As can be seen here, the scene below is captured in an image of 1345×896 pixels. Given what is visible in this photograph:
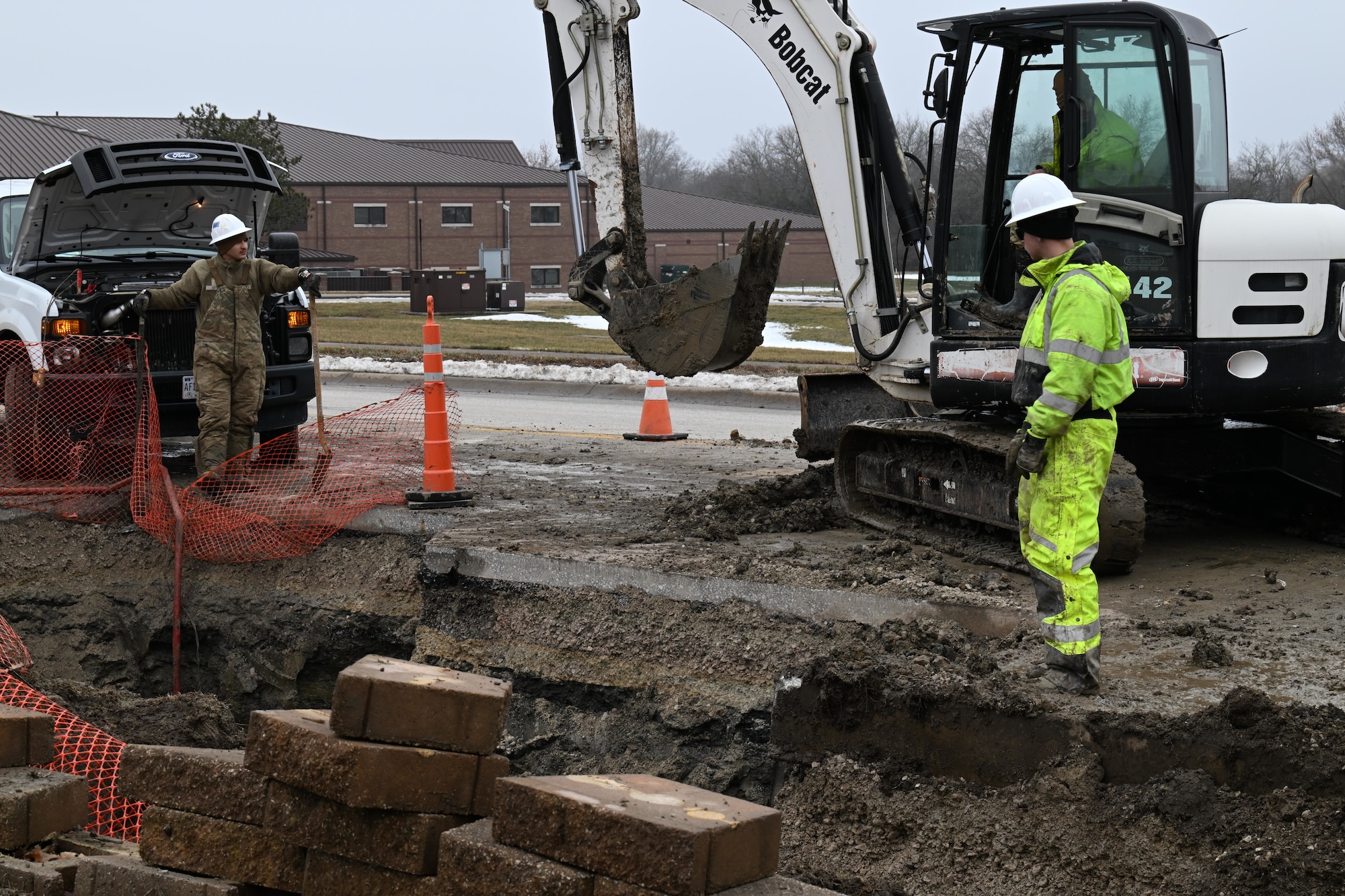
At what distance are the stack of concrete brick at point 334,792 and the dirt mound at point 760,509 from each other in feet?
11.5

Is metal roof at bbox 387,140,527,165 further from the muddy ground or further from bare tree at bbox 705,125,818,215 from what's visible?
the muddy ground

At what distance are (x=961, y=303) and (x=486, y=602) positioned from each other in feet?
10.3

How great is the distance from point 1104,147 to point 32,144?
46746 mm

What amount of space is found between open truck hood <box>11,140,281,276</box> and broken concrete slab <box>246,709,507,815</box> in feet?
21.8

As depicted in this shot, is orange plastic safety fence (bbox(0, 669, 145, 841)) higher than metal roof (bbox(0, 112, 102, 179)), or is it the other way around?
metal roof (bbox(0, 112, 102, 179))

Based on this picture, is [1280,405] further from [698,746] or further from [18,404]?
[18,404]

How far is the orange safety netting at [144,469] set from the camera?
26.4ft

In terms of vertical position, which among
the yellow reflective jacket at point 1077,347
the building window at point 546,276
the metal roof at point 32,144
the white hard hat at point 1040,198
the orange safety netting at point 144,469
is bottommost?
the orange safety netting at point 144,469

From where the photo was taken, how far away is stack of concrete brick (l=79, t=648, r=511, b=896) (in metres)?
4.00

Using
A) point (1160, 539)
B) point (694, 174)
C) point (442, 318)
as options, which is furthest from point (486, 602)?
point (694, 174)

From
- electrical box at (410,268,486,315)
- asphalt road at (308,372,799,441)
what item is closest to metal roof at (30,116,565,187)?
electrical box at (410,268,486,315)

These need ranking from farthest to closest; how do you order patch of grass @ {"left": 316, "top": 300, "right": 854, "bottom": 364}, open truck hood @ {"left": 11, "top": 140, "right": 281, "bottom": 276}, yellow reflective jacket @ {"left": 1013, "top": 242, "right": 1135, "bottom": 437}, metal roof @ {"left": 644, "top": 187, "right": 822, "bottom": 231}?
metal roof @ {"left": 644, "top": 187, "right": 822, "bottom": 231} → patch of grass @ {"left": 316, "top": 300, "right": 854, "bottom": 364} → open truck hood @ {"left": 11, "top": 140, "right": 281, "bottom": 276} → yellow reflective jacket @ {"left": 1013, "top": 242, "right": 1135, "bottom": 437}

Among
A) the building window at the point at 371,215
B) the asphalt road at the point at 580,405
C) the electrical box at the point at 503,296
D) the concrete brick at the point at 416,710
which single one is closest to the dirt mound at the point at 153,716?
the concrete brick at the point at 416,710

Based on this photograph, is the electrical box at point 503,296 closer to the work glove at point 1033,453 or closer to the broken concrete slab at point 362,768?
the work glove at point 1033,453
